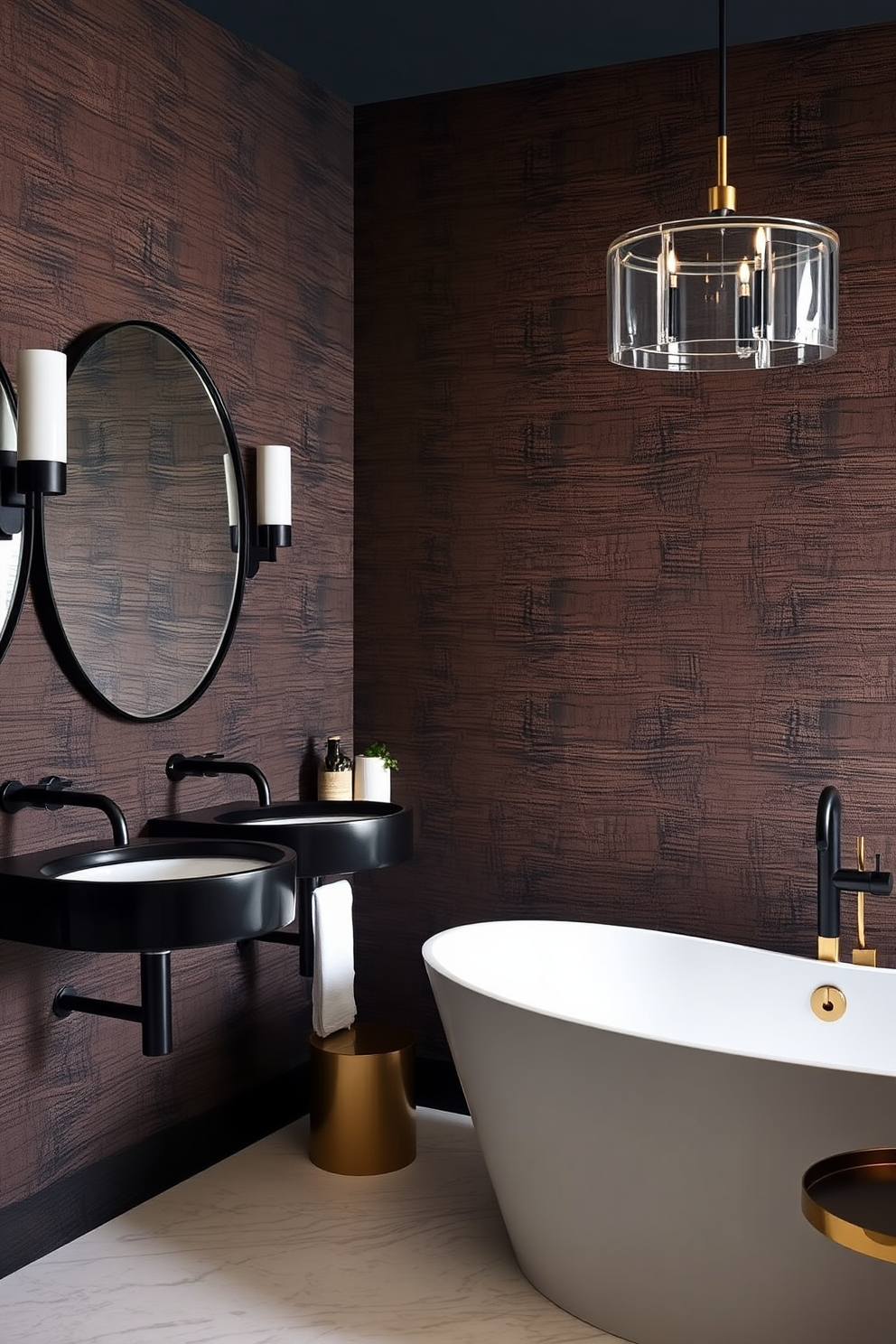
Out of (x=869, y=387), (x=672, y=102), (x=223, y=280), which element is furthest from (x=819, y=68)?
(x=223, y=280)

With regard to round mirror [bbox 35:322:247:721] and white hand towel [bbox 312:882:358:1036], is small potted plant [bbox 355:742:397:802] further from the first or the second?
round mirror [bbox 35:322:247:721]

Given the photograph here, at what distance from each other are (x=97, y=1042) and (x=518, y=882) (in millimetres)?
1242

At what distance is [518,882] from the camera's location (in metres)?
3.73

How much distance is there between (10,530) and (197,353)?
32.6 inches

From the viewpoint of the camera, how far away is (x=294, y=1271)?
2.83 meters

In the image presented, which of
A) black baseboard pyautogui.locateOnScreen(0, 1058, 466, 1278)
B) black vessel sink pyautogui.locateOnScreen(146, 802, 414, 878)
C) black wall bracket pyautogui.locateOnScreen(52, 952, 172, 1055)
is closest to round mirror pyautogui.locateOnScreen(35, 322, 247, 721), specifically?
black vessel sink pyautogui.locateOnScreen(146, 802, 414, 878)

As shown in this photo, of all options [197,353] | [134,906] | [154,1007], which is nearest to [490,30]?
[197,353]

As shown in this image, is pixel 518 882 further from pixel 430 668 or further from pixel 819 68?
pixel 819 68

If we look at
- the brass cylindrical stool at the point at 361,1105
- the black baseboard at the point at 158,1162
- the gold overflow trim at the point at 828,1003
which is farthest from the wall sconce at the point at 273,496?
the gold overflow trim at the point at 828,1003

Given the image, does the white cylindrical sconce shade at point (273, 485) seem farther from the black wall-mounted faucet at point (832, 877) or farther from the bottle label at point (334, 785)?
the black wall-mounted faucet at point (832, 877)

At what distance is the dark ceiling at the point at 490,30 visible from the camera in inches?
126

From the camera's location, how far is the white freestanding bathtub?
227 cm

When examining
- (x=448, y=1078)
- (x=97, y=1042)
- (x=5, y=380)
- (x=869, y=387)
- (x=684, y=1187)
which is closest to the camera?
(x=684, y=1187)

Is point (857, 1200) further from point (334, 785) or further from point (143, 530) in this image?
point (334, 785)
